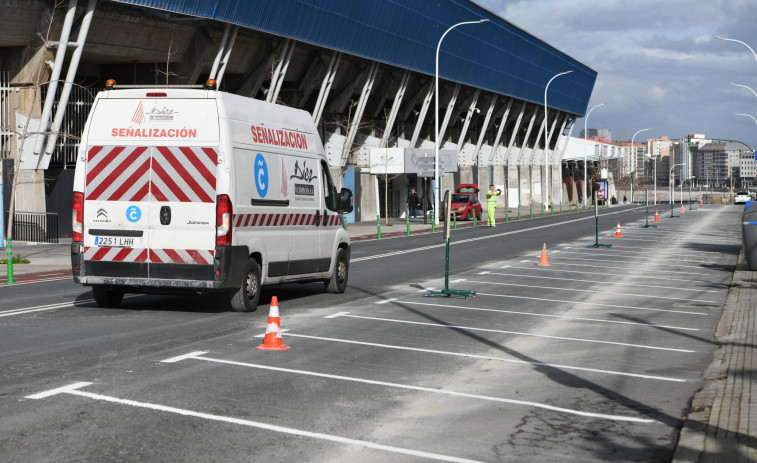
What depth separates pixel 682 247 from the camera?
34406 mm

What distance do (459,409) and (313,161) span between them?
8928 millimetres

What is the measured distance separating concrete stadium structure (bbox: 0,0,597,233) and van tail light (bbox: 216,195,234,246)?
19196mm

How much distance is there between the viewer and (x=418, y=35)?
6206 cm

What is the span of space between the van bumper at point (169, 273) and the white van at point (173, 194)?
0.01m

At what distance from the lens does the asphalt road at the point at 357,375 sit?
22.6ft

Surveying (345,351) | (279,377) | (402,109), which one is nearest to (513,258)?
(345,351)

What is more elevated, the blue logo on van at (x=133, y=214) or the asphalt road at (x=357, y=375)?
the blue logo on van at (x=133, y=214)

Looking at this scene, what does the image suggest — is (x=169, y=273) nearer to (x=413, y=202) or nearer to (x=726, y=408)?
(x=726, y=408)

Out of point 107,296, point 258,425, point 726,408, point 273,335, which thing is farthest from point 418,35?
point 258,425

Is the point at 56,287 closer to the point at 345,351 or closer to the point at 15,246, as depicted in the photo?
the point at 345,351

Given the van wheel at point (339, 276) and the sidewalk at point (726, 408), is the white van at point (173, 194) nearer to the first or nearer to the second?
the van wheel at point (339, 276)

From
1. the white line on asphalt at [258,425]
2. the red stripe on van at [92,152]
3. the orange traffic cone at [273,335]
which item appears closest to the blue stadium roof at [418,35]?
the red stripe on van at [92,152]

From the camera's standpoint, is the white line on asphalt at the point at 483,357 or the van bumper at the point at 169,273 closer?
the white line on asphalt at the point at 483,357

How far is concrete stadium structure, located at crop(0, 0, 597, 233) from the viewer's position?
3641cm
